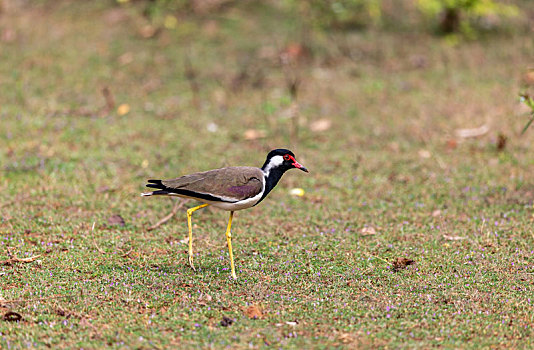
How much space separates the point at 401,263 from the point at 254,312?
192 centimetres

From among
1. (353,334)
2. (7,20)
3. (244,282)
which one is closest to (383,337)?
(353,334)

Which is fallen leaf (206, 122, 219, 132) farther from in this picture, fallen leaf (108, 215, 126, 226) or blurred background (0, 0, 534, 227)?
fallen leaf (108, 215, 126, 226)

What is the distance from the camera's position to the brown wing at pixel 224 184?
19.6 feet

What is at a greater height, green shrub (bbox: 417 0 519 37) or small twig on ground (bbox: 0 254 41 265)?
green shrub (bbox: 417 0 519 37)

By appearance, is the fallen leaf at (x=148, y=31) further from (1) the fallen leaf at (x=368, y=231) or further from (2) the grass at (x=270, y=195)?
(1) the fallen leaf at (x=368, y=231)

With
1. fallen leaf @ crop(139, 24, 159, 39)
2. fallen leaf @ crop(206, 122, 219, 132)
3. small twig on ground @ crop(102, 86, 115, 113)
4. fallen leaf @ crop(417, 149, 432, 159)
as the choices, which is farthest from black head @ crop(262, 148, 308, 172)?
fallen leaf @ crop(139, 24, 159, 39)

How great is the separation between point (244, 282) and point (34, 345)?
1980 mm

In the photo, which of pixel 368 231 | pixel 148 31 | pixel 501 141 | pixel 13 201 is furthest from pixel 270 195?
pixel 148 31

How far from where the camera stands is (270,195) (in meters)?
8.62

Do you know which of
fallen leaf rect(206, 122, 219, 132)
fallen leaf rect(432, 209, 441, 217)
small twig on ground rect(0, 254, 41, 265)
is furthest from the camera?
fallen leaf rect(206, 122, 219, 132)

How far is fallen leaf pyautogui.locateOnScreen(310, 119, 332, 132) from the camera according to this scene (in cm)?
1088

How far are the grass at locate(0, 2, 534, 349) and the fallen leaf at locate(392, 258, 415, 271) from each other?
8cm

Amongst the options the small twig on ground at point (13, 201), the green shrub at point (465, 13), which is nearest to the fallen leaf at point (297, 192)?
the small twig on ground at point (13, 201)

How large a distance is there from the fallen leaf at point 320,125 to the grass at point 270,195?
0.11 m
